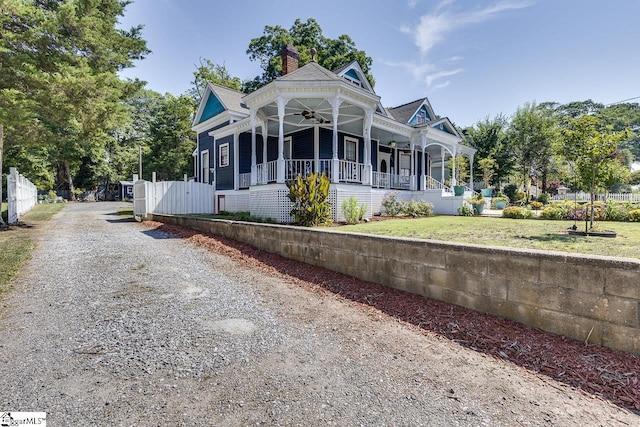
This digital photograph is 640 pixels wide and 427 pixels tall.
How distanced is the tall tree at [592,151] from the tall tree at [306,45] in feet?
81.2

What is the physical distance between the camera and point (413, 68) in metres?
16.0

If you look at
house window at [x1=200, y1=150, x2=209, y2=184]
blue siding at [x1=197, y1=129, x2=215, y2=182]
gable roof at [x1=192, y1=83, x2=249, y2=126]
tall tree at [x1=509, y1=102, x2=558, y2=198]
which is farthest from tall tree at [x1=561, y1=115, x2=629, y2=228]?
tall tree at [x1=509, y1=102, x2=558, y2=198]

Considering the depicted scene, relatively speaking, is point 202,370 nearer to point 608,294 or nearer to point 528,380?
point 528,380

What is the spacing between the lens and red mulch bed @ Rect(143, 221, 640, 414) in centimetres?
261

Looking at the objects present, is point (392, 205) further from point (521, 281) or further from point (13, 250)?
point (13, 250)

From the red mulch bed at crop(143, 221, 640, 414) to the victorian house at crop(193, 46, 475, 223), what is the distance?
230 inches

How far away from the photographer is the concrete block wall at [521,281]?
9.62 ft

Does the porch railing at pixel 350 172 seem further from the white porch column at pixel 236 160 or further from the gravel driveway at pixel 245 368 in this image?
the gravel driveway at pixel 245 368

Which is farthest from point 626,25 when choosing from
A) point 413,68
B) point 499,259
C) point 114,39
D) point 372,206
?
point 114,39

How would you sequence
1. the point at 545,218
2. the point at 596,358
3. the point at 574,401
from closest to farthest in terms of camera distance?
the point at 574,401
the point at 596,358
the point at 545,218

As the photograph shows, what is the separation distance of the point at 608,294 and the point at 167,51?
71.8ft

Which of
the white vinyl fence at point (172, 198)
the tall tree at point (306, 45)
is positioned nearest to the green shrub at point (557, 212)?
the white vinyl fence at point (172, 198)

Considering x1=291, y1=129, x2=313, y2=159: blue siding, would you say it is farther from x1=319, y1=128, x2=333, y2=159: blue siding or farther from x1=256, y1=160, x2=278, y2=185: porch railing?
x1=256, y1=160, x2=278, y2=185: porch railing

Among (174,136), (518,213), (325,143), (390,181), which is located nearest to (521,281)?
(518,213)
